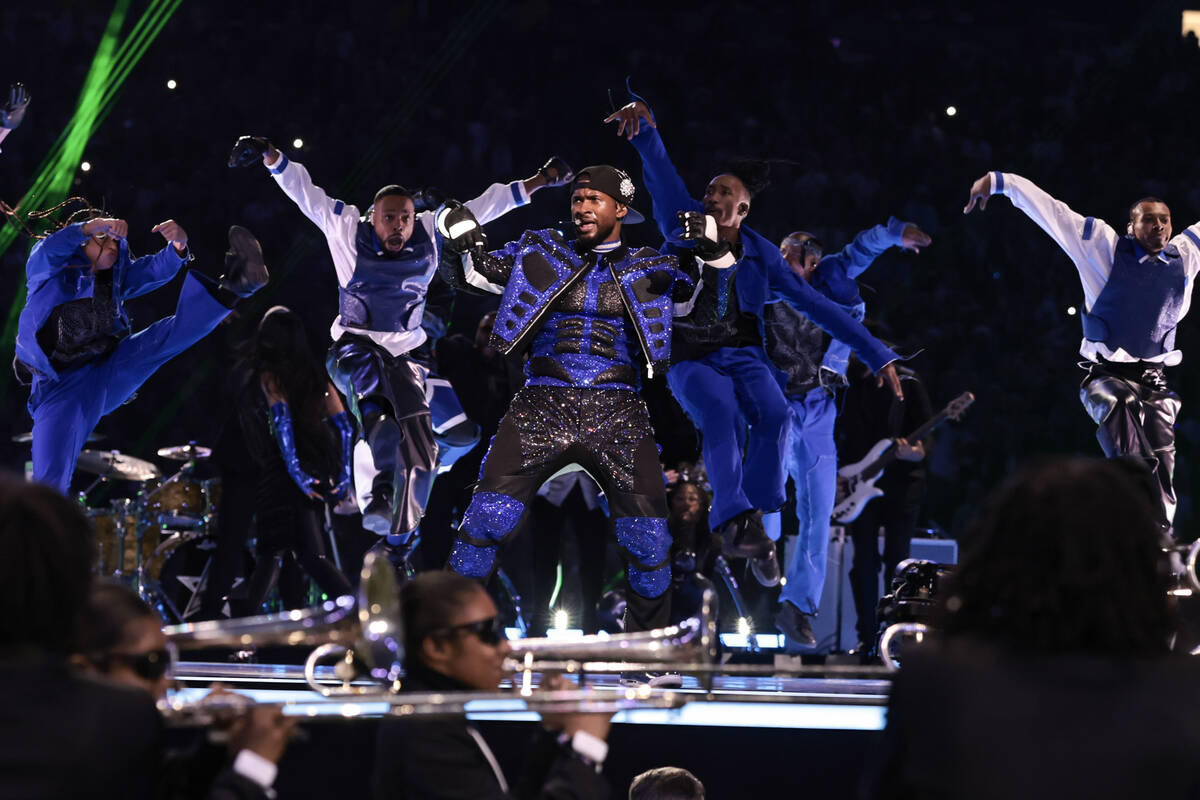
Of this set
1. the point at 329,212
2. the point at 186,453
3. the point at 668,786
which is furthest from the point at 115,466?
the point at 668,786

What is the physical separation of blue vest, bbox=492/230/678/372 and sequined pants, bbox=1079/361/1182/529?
234 cm

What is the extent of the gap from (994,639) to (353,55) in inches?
383

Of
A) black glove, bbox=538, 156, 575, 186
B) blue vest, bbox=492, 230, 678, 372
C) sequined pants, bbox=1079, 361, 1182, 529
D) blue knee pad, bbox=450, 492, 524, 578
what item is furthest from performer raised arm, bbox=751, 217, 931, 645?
blue knee pad, bbox=450, 492, 524, 578

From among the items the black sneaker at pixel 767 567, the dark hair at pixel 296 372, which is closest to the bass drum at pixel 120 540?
the dark hair at pixel 296 372

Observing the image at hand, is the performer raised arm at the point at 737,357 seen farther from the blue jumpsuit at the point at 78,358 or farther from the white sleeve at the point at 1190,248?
the blue jumpsuit at the point at 78,358

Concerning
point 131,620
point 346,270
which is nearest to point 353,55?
point 346,270

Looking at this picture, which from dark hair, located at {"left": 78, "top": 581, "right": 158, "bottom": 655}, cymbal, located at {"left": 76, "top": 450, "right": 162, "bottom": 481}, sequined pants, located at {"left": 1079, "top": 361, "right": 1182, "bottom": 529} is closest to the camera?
dark hair, located at {"left": 78, "top": 581, "right": 158, "bottom": 655}

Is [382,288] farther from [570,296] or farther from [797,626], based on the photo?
[797,626]

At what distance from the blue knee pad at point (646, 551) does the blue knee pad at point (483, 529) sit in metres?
0.39

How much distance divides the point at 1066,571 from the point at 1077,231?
5053 millimetres

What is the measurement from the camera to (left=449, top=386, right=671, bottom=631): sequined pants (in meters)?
5.03

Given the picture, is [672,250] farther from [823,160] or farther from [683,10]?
[683,10]

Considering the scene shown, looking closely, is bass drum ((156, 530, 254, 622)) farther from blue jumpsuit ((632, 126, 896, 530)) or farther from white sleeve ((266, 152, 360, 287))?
blue jumpsuit ((632, 126, 896, 530))

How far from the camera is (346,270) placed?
21.2ft
